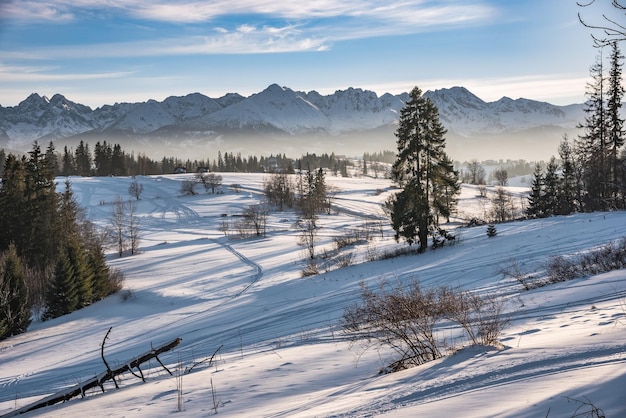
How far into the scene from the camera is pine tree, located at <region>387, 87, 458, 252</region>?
27592 mm

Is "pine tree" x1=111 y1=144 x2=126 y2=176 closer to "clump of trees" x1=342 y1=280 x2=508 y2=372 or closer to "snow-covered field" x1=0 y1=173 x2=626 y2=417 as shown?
"snow-covered field" x1=0 y1=173 x2=626 y2=417

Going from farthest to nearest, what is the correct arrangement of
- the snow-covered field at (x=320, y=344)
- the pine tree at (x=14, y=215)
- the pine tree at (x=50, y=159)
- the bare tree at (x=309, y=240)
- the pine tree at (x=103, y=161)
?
the pine tree at (x=103, y=161) < the pine tree at (x=50, y=159) < the pine tree at (x=14, y=215) < the bare tree at (x=309, y=240) < the snow-covered field at (x=320, y=344)

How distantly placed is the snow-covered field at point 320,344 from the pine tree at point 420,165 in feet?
8.72

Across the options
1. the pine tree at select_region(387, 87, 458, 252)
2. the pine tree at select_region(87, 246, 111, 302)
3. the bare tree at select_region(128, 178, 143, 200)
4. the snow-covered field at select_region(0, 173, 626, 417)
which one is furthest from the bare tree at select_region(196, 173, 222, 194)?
the pine tree at select_region(387, 87, 458, 252)

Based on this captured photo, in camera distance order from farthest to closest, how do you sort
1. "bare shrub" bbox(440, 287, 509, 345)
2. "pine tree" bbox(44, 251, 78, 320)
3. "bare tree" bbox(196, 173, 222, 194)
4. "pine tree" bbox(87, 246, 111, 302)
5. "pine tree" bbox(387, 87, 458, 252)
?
"bare tree" bbox(196, 173, 222, 194) → "pine tree" bbox(87, 246, 111, 302) → "pine tree" bbox(387, 87, 458, 252) → "pine tree" bbox(44, 251, 78, 320) → "bare shrub" bbox(440, 287, 509, 345)

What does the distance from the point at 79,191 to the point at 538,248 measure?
315ft

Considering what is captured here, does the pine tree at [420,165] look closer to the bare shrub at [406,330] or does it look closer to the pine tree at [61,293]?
the bare shrub at [406,330]

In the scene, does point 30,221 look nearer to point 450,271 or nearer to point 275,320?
point 275,320

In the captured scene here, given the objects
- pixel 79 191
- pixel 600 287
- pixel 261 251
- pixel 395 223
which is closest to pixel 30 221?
pixel 261 251

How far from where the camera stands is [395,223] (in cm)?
2944

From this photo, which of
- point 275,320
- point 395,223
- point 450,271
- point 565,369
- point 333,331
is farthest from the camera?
point 395,223

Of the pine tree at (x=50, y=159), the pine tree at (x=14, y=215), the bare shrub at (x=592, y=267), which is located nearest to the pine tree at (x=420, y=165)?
the bare shrub at (x=592, y=267)

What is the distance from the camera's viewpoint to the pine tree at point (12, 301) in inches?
924

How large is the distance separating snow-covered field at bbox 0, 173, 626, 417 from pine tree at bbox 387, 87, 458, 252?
8.72 feet
